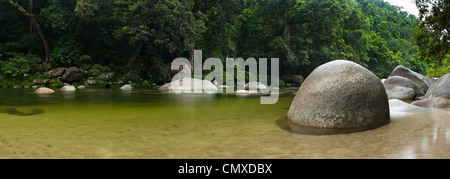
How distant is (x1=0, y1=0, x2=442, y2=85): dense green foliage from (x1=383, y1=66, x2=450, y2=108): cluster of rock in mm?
10226

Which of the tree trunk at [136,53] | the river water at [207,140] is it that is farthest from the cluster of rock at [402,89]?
the tree trunk at [136,53]

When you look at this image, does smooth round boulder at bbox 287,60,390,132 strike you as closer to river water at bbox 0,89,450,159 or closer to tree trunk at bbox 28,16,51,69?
river water at bbox 0,89,450,159

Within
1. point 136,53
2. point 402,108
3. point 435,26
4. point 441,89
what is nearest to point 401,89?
point 441,89

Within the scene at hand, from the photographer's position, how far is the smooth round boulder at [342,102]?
13.1 feet

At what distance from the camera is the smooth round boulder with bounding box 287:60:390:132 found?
158 inches

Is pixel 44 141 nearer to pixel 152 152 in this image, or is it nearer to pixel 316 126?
pixel 152 152

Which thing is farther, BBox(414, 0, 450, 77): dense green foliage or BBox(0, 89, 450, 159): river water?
BBox(414, 0, 450, 77): dense green foliage

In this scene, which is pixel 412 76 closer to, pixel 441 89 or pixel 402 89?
pixel 402 89

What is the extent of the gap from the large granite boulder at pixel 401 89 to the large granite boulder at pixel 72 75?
18.8 metres

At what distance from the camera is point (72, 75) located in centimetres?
1977

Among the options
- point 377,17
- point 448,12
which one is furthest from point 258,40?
point 377,17

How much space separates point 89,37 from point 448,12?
23285 mm

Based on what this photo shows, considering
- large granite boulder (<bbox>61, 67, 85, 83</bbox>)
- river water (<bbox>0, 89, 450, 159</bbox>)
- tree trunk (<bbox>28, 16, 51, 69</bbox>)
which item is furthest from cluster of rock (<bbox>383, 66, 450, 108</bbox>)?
tree trunk (<bbox>28, 16, 51, 69</bbox>)

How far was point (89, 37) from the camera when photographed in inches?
916
